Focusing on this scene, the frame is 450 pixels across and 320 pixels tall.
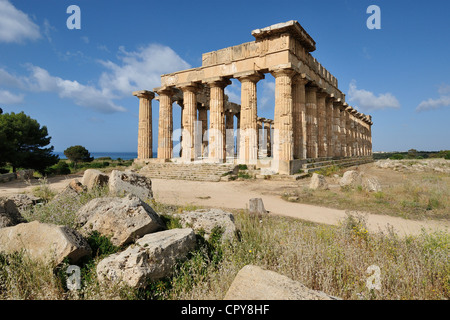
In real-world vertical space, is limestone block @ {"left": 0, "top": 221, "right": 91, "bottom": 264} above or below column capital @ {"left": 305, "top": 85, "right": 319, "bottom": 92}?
below

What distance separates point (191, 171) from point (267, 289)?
1453 centimetres

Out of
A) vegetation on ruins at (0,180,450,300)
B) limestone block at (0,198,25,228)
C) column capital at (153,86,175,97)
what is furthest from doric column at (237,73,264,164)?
limestone block at (0,198,25,228)

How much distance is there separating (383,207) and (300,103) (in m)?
11.9

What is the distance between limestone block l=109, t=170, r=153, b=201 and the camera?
588 centimetres

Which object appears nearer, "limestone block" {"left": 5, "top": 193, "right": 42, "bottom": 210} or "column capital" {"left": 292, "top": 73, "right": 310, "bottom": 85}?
"limestone block" {"left": 5, "top": 193, "right": 42, "bottom": 210}

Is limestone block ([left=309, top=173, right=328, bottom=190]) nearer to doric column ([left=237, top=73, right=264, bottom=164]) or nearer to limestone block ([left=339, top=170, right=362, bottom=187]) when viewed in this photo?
limestone block ([left=339, top=170, right=362, bottom=187])

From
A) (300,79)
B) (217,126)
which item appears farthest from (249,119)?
(300,79)

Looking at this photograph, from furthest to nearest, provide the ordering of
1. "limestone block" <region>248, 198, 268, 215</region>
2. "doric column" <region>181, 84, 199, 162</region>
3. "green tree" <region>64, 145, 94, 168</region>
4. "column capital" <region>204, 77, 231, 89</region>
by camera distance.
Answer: "green tree" <region>64, 145, 94, 168</region> < "doric column" <region>181, 84, 199, 162</region> < "column capital" <region>204, 77, 231, 89</region> < "limestone block" <region>248, 198, 268, 215</region>

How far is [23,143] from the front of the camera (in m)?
17.6

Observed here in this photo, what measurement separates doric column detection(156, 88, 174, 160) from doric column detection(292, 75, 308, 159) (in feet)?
36.5

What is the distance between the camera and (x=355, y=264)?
3.01m

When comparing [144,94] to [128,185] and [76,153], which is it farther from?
[76,153]
